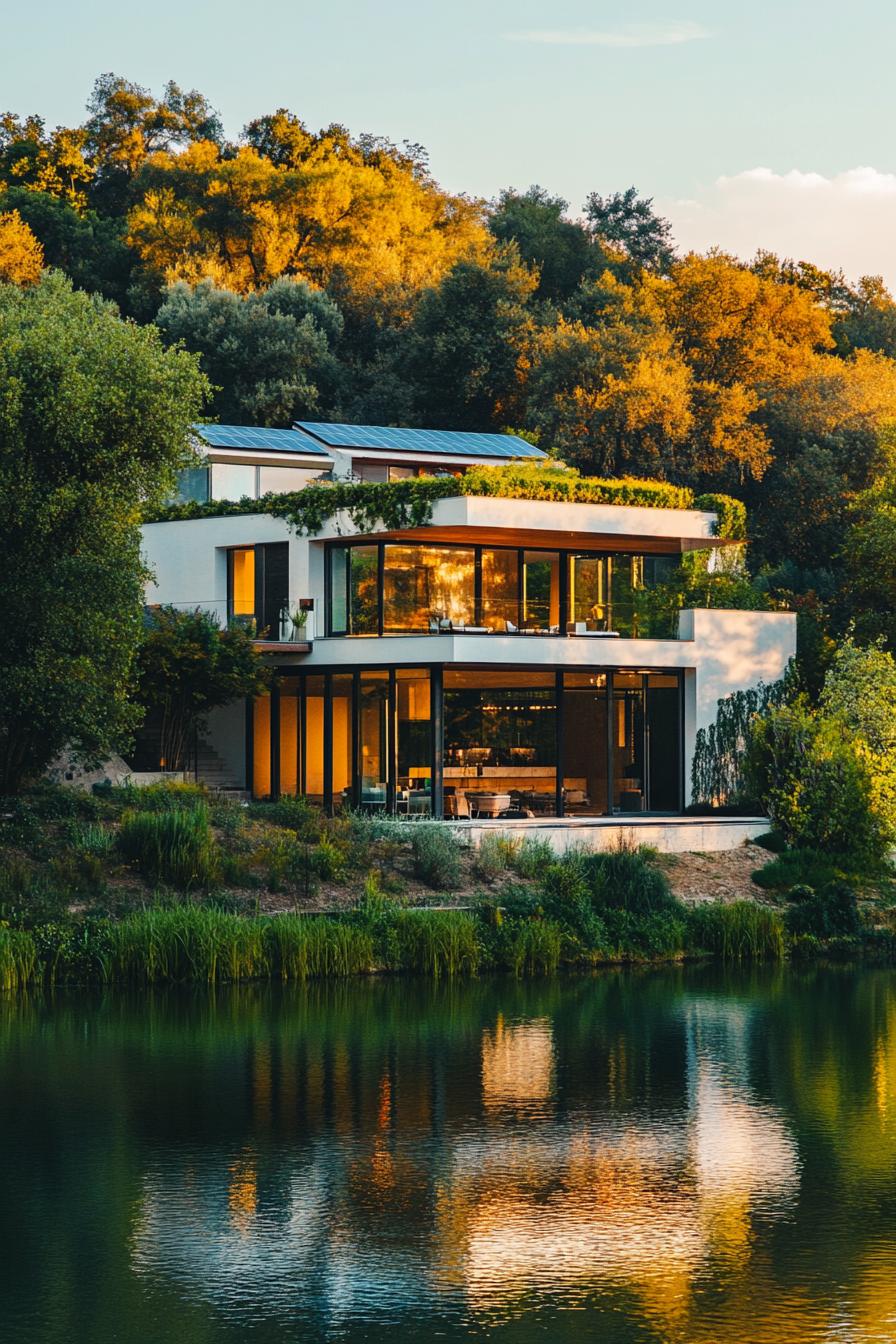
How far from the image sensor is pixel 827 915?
30.0 metres

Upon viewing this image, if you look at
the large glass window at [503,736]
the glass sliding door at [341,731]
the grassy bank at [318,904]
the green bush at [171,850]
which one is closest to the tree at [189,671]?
the glass sliding door at [341,731]

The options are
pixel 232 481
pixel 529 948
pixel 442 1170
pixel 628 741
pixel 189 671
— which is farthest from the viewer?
pixel 232 481

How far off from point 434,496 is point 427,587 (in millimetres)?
1893

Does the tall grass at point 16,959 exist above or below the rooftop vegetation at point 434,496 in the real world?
below

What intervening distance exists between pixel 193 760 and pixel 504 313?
75.7 ft

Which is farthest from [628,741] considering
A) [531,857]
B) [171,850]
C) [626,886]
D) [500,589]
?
[171,850]

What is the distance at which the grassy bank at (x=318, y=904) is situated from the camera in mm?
24516

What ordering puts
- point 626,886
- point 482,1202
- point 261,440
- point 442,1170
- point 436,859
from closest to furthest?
point 482,1202 → point 442,1170 → point 626,886 → point 436,859 → point 261,440

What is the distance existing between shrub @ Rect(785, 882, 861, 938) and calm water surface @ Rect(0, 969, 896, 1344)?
6.69 m

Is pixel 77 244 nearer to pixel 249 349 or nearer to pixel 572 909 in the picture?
pixel 249 349

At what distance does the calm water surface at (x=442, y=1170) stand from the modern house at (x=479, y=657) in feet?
42.5

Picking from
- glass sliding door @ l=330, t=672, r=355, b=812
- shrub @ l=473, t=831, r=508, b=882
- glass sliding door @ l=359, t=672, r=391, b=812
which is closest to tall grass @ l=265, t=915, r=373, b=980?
shrub @ l=473, t=831, r=508, b=882

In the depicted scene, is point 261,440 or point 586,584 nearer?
point 586,584

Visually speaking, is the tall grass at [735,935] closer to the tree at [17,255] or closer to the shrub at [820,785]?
the shrub at [820,785]
